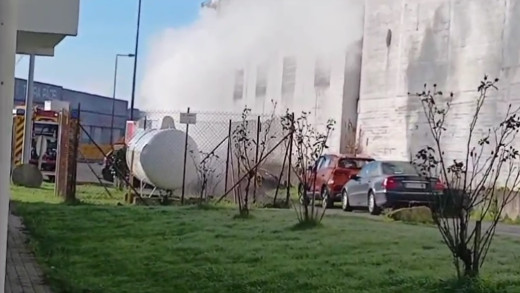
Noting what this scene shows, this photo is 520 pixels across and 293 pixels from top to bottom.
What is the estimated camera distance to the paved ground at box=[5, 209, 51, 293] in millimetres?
8938

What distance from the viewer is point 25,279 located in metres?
9.49

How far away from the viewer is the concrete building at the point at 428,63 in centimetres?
2338

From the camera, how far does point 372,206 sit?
20.5 m

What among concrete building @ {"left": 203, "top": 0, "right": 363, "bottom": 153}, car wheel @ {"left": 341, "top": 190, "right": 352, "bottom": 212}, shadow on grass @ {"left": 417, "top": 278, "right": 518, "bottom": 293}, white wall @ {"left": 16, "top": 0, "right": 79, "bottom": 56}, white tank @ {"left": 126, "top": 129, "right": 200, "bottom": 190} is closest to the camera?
white wall @ {"left": 16, "top": 0, "right": 79, "bottom": 56}

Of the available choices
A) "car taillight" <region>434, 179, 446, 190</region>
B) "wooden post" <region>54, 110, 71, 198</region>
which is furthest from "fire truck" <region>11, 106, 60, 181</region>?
"car taillight" <region>434, 179, 446, 190</region>

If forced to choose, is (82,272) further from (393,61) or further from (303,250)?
(393,61)

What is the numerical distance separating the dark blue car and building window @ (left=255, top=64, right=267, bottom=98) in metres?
20.4

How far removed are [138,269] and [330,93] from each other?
84.0ft

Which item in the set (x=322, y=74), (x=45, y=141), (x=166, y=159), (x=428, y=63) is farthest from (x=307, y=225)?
(x=45, y=141)

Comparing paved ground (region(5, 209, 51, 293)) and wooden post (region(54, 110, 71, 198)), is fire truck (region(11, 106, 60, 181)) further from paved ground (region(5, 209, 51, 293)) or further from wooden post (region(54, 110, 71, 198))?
paved ground (region(5, 209, 51, 293))

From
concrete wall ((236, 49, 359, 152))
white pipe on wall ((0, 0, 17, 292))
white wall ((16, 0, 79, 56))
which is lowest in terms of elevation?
white pipe on wall ((0, 0, 17, 292))

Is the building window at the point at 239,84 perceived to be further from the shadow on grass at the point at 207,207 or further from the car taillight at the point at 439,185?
the car taillight at the point at 439,185

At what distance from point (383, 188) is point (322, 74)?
648 inches

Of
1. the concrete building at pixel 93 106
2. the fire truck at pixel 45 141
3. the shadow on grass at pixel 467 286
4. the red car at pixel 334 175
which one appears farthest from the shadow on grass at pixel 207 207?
the concrete building at pixel 93 106
